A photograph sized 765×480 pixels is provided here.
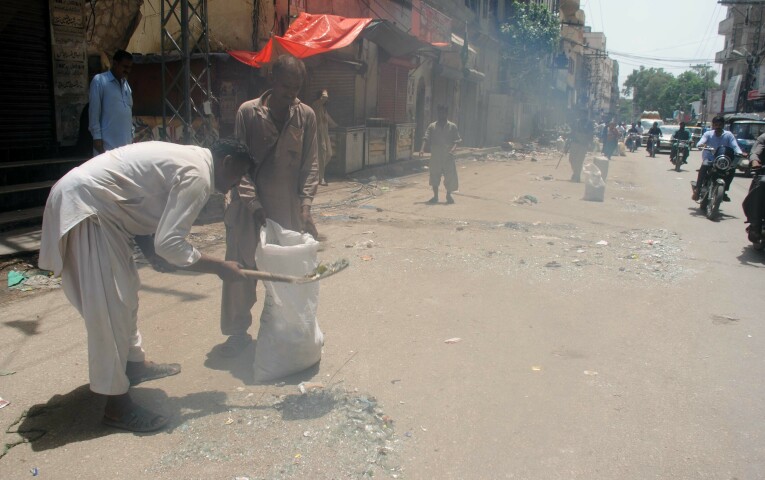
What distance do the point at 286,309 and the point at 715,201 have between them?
344 inches

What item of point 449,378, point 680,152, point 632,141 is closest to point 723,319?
point 449,378

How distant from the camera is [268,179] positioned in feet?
12.6

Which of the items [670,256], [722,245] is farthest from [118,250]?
[722,245]

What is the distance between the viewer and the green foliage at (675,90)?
8950cm

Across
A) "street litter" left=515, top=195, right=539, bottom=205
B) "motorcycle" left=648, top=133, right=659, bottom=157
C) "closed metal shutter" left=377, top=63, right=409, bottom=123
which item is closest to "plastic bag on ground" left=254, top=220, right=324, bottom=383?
"street litter" left=515, top=195, right=539, bottom=205

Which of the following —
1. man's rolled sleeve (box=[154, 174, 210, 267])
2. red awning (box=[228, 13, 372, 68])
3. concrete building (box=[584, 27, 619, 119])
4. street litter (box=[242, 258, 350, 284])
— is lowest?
street litter (box=[242, 258, 350, 284])

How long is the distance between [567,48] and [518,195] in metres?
49.5

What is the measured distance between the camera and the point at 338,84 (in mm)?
14344

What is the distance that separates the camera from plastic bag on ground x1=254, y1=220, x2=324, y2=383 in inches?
131

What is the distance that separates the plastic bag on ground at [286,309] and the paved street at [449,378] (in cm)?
13

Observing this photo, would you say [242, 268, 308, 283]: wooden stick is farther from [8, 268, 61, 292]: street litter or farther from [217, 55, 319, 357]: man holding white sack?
[8, 268, 61, 292]: street litter

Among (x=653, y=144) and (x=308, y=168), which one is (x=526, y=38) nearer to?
(x=653, y=144)

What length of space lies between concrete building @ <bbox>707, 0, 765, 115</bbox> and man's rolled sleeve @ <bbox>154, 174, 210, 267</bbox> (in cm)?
4305

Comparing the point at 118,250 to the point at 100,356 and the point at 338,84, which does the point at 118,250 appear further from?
the point at 338,84
